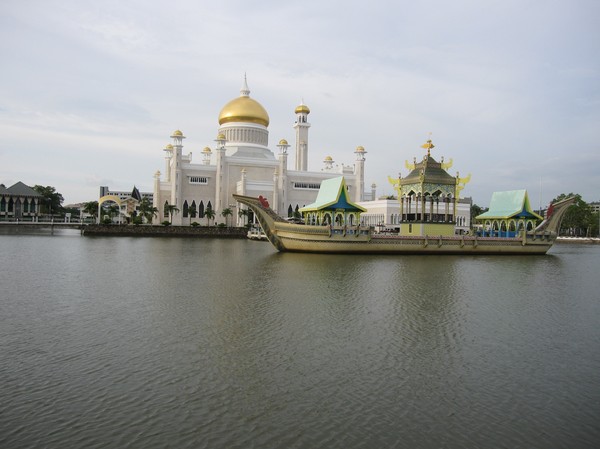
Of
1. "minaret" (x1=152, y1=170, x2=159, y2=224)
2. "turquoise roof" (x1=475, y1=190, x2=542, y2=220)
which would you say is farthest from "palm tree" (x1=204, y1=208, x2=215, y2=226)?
"turquoise roof" (x1=475, y1=190, x2=542, y2=220)

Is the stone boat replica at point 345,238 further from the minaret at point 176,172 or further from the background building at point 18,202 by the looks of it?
the background building at point 18,202

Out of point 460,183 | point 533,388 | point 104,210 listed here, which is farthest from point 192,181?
point 533,388

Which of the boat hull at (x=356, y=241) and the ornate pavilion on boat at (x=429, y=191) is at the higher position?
the ornate pavilion on boat at (x=429, y=191)

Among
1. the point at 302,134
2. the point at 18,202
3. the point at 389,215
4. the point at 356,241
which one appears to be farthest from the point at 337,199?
the point at 18,202

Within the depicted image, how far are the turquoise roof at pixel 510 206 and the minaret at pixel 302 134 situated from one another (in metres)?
34.6

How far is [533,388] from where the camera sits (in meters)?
8.12

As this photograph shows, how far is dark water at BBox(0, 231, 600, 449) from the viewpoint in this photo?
6430 mm

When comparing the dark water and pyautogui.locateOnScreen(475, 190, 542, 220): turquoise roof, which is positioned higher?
pyautogui.locateOnScreen(475, 190, 542, 220): turquoise roof

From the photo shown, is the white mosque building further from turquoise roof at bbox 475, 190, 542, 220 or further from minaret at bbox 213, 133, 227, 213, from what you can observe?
turquoise roof at bbox 475, 190, 542, 220

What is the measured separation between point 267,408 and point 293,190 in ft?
201

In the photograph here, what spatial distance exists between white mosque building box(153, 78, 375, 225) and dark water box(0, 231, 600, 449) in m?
47.5

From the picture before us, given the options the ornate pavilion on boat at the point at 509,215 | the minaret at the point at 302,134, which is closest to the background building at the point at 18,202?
the minaret at the point at 302,134

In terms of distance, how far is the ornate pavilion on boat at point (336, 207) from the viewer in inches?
1302

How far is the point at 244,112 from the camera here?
230 feet
